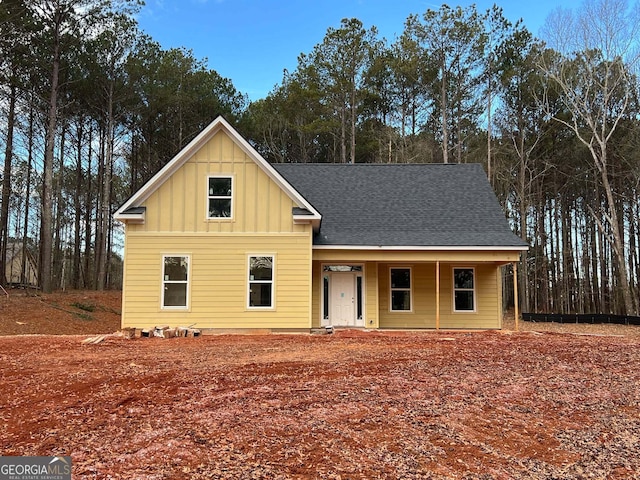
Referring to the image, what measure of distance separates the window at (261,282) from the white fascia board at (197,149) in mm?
1960

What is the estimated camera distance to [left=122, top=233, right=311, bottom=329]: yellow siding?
536 inches

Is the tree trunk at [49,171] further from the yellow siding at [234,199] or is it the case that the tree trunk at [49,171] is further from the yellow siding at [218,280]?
the yellow siding at [234,199]

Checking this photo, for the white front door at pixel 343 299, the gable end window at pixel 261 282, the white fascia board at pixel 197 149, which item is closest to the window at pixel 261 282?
the gable end window at pixel 261 282

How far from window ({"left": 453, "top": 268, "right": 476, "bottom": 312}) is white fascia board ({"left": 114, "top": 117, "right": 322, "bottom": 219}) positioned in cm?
555

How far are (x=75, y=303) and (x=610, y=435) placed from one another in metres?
21.0

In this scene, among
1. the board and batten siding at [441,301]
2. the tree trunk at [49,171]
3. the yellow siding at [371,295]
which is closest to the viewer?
the yellow siding at [371,295]

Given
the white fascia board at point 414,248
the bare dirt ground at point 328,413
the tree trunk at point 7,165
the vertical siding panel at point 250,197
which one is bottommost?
the bare dirt ground at point 328,413

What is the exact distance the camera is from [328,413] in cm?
526

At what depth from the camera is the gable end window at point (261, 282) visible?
45.2 ft

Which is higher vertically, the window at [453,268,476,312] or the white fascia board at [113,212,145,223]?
the white fascia board at [113,212,145,223]

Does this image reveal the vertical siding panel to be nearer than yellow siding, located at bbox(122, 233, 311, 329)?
No

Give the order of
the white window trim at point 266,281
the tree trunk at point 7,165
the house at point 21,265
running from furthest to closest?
A: the house at point 21,265 → the tree trunk at point 7,165 → the white window trim at point 266,281

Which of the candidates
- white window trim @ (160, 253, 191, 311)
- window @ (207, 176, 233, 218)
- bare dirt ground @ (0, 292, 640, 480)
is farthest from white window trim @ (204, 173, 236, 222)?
bare dirt ground @ (0, 292, 640, 480)

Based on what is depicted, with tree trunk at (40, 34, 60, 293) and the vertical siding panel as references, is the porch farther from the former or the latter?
tree trunk at (40, 34, 60, 293)
